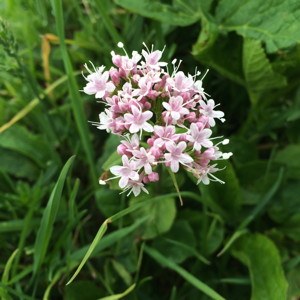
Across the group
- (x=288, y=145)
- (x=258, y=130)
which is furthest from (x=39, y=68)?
(x=288, y=145)

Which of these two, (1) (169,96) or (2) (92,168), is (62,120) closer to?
(2) (92,168)

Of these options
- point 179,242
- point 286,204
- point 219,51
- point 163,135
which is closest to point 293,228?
point 286,204

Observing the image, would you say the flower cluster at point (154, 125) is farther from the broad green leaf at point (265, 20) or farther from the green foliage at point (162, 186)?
the broad green leaf at point (265, 20)

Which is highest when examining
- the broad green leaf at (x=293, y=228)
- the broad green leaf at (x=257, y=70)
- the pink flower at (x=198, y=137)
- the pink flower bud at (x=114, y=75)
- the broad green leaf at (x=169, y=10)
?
the broad green leaf at (x=169, y=10)

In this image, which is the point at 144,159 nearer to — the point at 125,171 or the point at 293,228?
the point at 125,171

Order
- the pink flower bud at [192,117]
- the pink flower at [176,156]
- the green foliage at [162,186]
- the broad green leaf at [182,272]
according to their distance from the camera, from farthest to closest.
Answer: the green foliage at [162,186] < the broad green leaf at [182,272] < the pink flower bud at [192,117] < the pink flower at [176,156]

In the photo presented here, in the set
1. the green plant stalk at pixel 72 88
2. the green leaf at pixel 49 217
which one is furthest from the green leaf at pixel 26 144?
the green leaf at pixel 49 217
